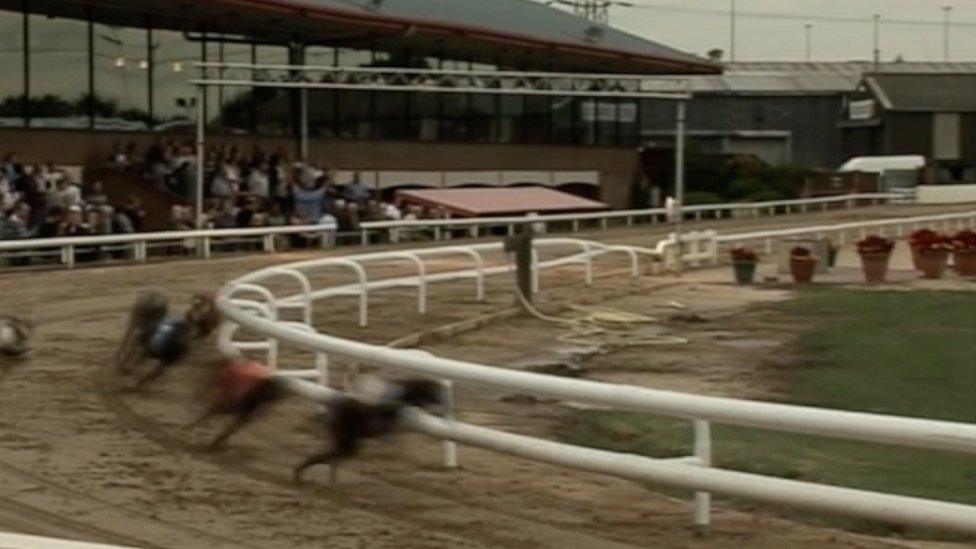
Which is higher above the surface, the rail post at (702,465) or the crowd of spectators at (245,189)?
the crowd of spectators at (245,189)

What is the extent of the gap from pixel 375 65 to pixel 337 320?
2297 cm

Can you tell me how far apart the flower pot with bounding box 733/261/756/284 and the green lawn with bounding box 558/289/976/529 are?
300cm

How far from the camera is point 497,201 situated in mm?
38969

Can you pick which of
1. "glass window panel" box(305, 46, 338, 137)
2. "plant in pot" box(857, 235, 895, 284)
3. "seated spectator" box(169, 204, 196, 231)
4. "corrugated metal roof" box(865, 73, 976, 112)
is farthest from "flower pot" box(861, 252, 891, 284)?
"corrugated metal roof" box(865, 73, 976, 112)

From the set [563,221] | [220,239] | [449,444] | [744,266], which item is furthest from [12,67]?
[449,444]

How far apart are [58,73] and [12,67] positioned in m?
1.05

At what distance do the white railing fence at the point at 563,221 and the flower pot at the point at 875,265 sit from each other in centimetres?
811

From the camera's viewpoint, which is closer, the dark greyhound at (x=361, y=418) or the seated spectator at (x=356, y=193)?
the dark greyhound at (x=361, y=418)

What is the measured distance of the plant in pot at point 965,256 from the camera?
1043 inches

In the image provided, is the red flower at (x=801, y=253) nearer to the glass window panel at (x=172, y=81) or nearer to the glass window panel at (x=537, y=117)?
the glass window panel at (x=172, y=81)

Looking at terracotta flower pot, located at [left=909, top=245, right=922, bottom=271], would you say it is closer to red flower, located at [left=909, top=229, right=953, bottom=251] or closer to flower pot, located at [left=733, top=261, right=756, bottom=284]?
red flower, located at [left=909, top=229, right=953, bottom=251]

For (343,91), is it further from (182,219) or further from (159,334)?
(159,334)

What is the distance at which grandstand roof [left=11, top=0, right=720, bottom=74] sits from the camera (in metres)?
32.0

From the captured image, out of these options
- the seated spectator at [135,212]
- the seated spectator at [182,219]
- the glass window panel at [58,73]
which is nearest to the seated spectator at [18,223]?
the seated spectator at [135,212]
